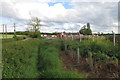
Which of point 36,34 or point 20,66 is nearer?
point 20,66

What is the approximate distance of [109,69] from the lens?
26.4 feet

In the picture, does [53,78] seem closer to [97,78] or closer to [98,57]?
[97,78]

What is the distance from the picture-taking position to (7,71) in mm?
6973

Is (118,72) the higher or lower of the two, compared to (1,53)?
lower

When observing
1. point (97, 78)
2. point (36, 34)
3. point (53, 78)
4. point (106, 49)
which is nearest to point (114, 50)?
point (106, 49)

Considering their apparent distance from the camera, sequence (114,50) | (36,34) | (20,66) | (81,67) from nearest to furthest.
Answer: (20,66), (81,67), (114,50), (36,34)

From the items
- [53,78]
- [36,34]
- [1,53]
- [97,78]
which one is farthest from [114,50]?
[36,34]

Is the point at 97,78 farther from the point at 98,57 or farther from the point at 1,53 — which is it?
the point at 1,53

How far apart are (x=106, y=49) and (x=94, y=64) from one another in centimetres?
233

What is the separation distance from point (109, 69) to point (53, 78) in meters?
2.56

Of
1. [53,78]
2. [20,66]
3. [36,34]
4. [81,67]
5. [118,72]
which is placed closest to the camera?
[53,78]

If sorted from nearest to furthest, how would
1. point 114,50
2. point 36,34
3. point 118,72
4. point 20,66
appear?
point 118,72
point 20,66
point 114,50
point 36,34

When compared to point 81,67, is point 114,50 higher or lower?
higher

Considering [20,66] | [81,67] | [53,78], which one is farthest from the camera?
[81,67]
